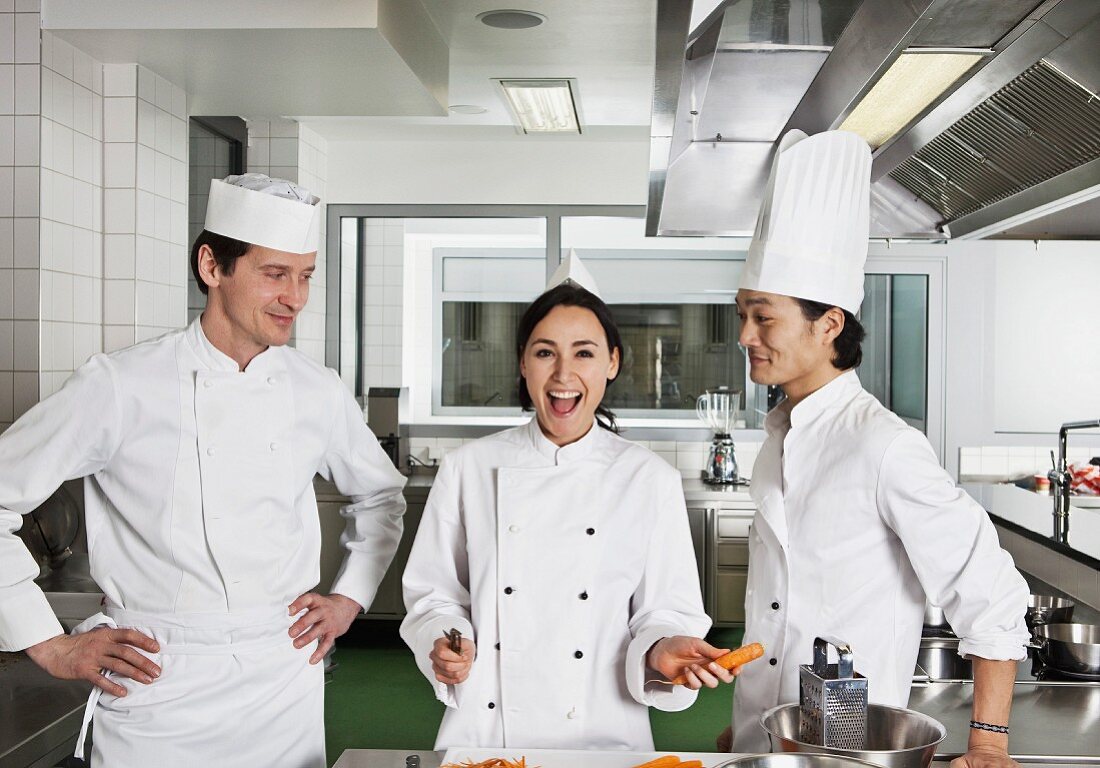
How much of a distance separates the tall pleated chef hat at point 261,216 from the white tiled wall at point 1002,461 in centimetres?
459

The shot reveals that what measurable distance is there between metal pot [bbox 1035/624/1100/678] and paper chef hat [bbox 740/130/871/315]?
3.30 ft

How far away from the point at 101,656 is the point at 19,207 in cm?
192

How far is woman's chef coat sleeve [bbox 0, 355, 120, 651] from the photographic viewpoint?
1.68 metres

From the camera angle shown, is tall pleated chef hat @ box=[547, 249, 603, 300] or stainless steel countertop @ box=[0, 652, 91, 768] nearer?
tall pleated chef hat @ box=[547, 249, 603, 300]

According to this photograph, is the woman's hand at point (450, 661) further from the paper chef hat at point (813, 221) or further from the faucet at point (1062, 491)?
the faucet at point (1062, 491)

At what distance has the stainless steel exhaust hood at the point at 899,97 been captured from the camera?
1.40 metres

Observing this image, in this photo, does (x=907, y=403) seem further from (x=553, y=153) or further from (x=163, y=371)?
(x=163, y=371)

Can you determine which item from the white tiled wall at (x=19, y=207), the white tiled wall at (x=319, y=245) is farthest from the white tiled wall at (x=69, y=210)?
the white tiled wall at (x=319, y=245)

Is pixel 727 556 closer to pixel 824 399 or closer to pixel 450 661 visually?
pixel 824 399

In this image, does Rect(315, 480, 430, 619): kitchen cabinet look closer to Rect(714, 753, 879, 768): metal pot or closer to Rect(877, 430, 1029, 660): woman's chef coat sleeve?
Rect(877, 430, 1029, 660): woman's chef coat sleeve

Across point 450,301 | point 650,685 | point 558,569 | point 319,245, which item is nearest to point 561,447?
point 558,569

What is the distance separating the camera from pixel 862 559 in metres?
1.63

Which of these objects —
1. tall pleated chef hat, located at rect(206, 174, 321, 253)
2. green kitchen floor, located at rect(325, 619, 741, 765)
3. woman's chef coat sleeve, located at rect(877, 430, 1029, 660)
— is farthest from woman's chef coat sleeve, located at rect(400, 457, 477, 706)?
green kitchen floor, located at rect(325, 619, 741, 765)

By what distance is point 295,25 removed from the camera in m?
3.07
